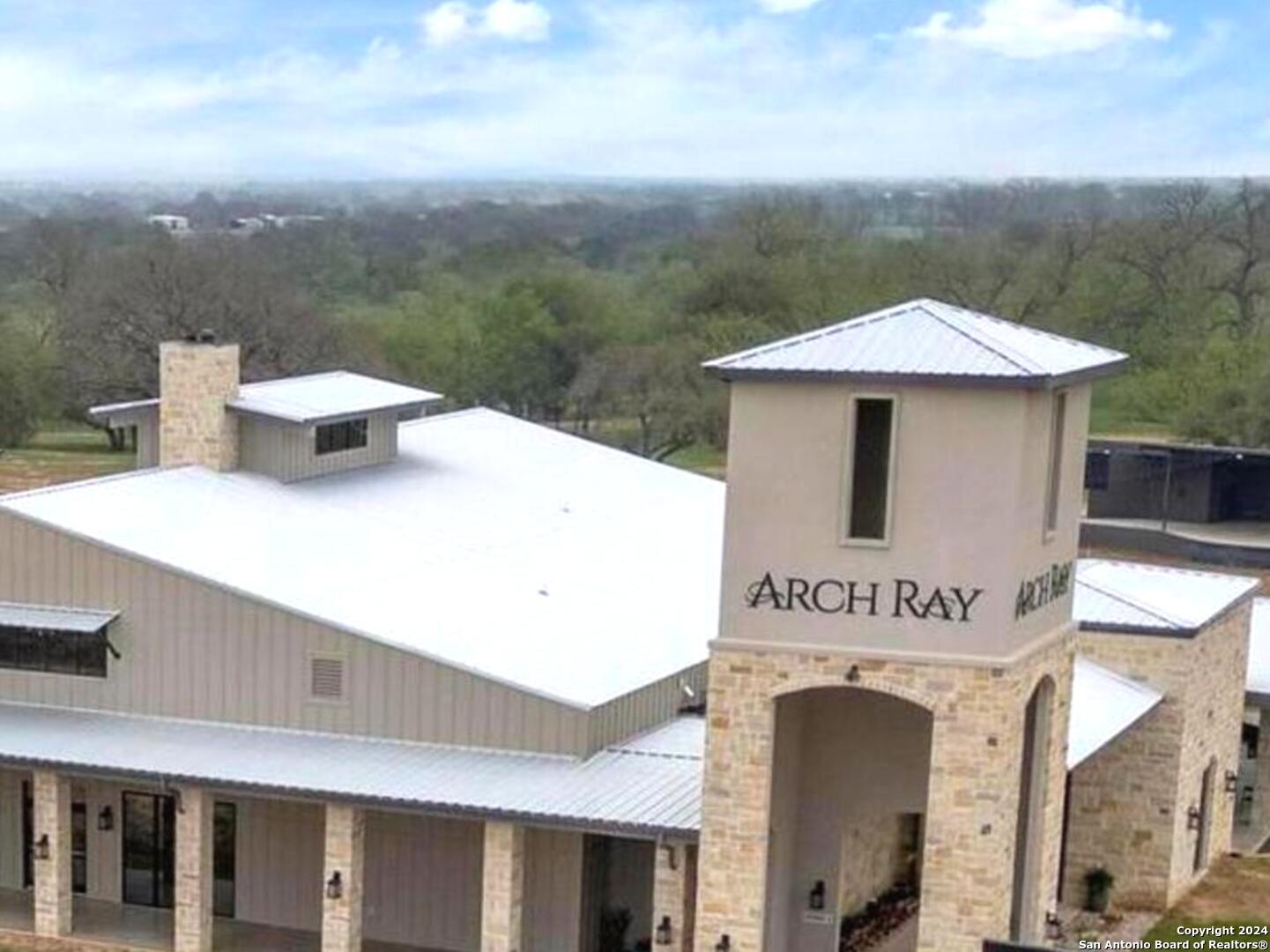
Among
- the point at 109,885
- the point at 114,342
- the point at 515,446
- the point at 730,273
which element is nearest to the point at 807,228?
the point at 730,273

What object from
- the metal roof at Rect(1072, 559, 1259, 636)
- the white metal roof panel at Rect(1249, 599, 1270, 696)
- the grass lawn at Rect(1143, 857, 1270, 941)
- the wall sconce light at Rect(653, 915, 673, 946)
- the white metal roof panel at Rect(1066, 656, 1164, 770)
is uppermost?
the metal roof at Rect(1072, 559, 1259, 636)

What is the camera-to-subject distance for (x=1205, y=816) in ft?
91.0

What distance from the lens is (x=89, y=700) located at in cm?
2377

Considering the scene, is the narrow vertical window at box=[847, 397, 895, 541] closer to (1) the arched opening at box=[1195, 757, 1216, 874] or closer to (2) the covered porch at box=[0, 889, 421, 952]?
(2) the covered porch at box=[0, 889, 421, 952]

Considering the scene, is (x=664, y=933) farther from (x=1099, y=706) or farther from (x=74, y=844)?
(x=74, y=844)

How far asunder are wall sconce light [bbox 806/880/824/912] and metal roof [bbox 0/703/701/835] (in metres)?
1.54

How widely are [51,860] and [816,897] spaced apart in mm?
8307

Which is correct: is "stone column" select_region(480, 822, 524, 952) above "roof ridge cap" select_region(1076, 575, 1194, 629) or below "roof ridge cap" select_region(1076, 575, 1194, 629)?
below

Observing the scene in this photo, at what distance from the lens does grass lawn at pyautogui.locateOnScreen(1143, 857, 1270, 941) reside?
25.1 meters

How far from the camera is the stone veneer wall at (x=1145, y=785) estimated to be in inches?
1016

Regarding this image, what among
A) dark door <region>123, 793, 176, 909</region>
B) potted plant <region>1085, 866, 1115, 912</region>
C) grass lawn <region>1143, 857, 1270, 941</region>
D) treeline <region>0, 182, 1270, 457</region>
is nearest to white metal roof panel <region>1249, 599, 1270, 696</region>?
grass lawn <region>1143, 857, 1270, 941</region>

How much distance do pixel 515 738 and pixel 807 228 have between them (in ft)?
225

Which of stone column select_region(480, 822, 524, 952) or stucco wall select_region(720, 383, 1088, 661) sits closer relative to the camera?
stucco wall select_region(720, 383, 1088, 661)

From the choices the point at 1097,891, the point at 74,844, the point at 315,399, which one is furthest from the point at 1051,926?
the point at 315,399
